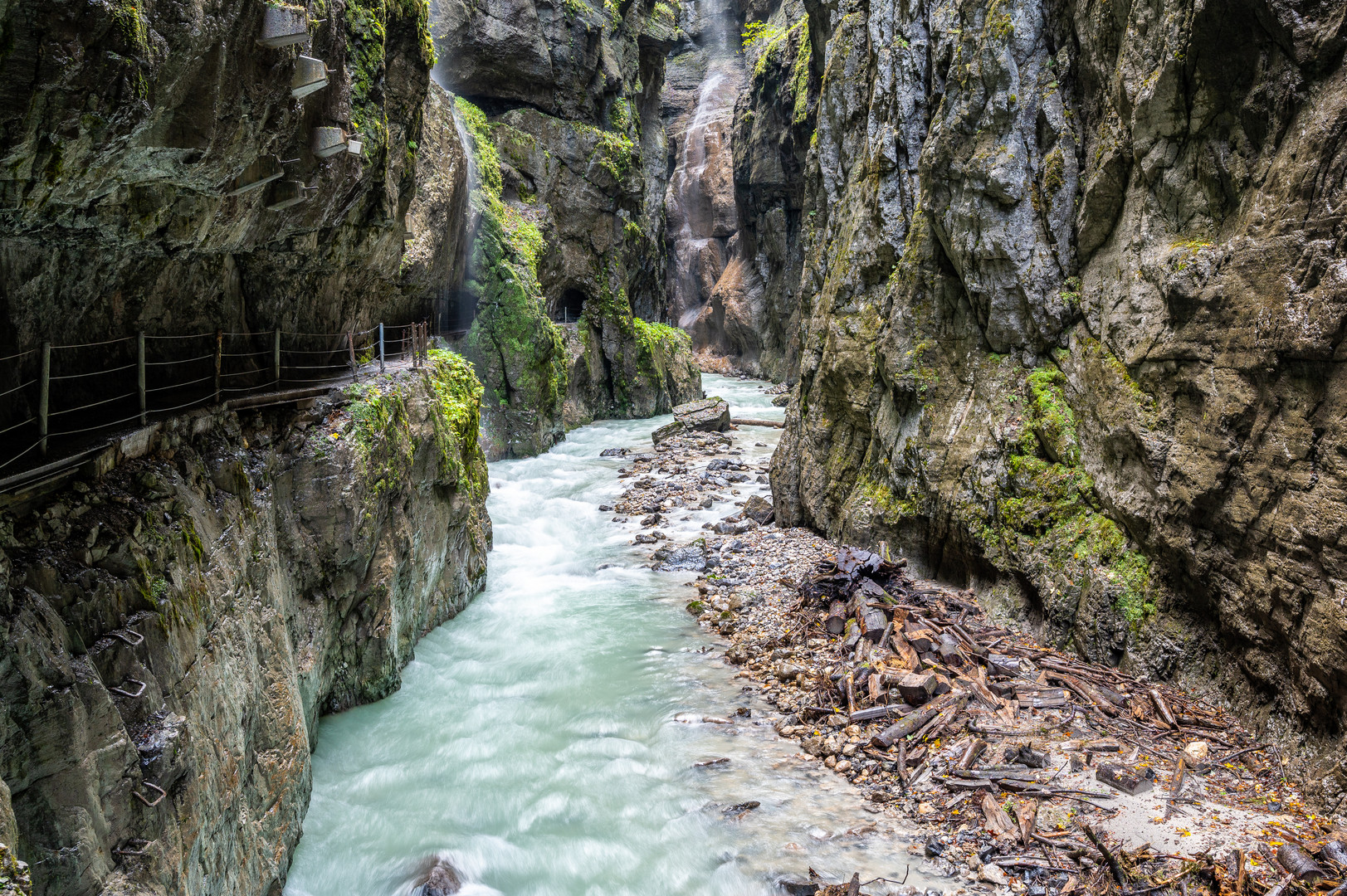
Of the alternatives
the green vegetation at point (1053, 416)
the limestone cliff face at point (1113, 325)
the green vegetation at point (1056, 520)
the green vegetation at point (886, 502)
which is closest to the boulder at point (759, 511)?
the limestone cliff face at point (1113, 325)

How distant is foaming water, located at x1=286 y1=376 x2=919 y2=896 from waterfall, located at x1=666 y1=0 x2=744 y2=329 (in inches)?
1998

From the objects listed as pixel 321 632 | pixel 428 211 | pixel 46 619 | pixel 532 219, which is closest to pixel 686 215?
pixel 532 219

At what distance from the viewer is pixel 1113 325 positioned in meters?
8.94

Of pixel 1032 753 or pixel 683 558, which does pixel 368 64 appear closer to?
pixel 683 558

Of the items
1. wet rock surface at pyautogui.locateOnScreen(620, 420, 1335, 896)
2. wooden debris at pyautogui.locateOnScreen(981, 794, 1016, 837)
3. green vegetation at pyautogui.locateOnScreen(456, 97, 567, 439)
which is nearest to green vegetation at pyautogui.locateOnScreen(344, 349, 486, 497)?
wet rock surface at pyautogui.locateOnScreen(620, 420, 1335, 896)

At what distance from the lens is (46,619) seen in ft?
12.6

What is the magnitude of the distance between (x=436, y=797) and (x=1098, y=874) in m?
6.34

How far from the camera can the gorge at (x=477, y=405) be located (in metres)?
4.32

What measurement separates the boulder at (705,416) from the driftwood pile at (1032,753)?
64.0ft

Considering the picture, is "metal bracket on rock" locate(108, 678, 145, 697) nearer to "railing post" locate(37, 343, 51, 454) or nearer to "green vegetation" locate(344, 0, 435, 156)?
"railing post" locate(37, 343, 51, 454)

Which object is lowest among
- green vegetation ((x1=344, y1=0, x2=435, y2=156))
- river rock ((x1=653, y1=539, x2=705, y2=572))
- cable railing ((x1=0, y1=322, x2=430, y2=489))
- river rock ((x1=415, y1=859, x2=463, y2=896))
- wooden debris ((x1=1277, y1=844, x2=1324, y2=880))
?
river rock ((x1=415, y1=859, x2=463, y2=896))

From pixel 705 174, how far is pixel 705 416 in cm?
3488

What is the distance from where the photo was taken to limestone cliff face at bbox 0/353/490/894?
3709mm

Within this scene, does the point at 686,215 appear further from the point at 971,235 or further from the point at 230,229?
the point at 230,229
